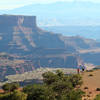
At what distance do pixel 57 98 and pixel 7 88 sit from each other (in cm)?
1030

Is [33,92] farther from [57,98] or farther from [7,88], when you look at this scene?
[7,88]

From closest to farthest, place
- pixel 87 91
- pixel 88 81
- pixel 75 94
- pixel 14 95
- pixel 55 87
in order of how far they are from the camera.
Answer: pixel 75 94, pixel 14 95, pixel 55 87, pixel 87 91, pixel 88 81

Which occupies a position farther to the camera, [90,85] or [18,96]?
[90,85]

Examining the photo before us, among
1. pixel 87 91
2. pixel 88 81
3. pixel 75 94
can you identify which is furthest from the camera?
pixel 88 81

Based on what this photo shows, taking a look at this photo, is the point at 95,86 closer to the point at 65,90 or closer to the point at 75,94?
the point at 65,90

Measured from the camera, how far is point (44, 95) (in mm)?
29906

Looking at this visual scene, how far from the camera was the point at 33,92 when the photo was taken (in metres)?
32.4

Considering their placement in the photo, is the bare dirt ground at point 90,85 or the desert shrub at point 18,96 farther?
the bare dirt ground at point 90,85

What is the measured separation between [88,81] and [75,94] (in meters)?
16.1

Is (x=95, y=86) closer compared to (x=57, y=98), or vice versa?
(x=57, y=98)

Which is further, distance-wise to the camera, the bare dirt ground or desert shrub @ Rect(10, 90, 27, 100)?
the bare dirt ground

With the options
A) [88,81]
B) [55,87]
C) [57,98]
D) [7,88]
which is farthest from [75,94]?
[88,81]

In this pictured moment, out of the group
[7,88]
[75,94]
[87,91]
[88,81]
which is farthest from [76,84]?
[75,94]

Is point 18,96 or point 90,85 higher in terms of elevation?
point 18,96
